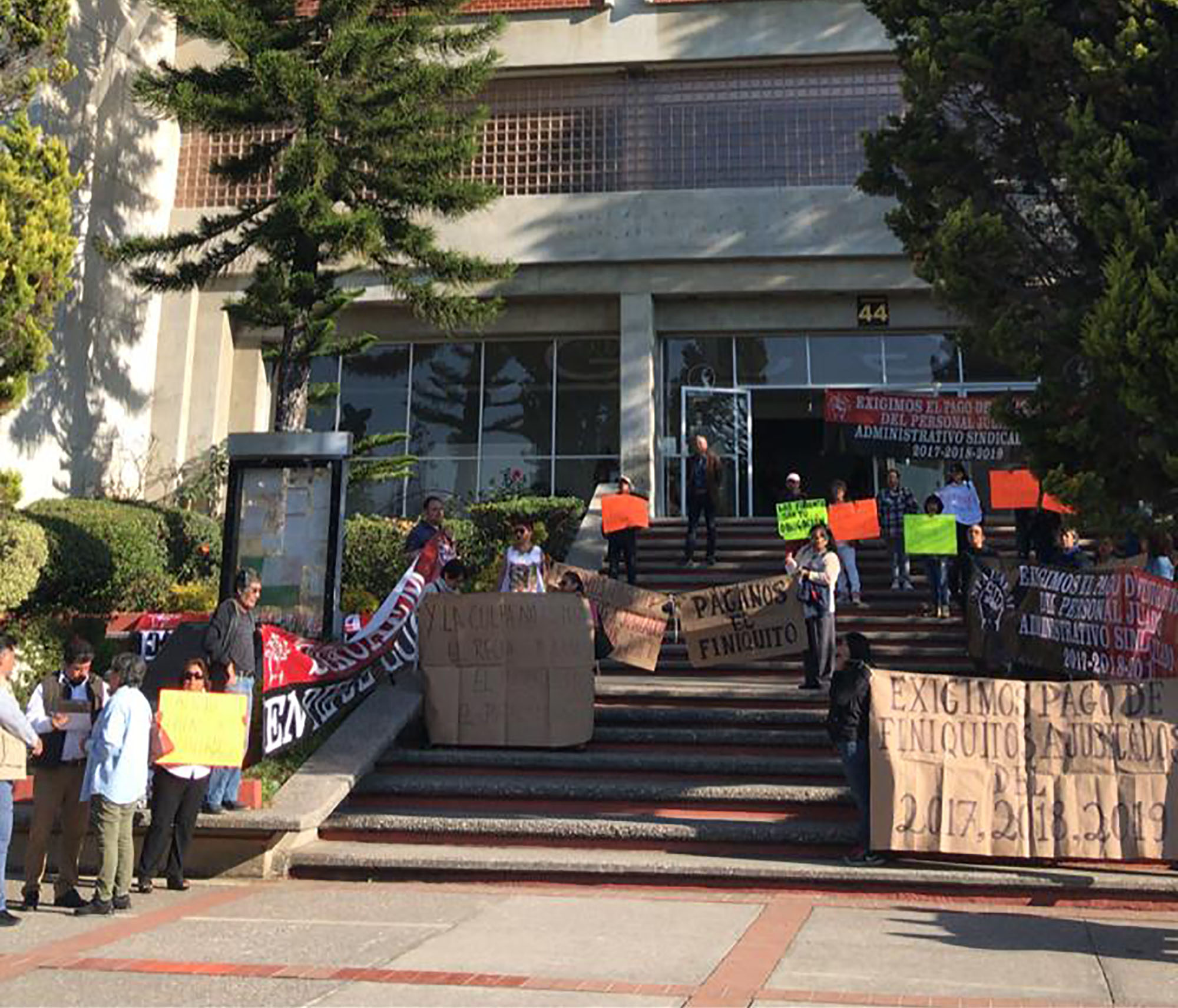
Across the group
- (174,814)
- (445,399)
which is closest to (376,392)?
(445,399)

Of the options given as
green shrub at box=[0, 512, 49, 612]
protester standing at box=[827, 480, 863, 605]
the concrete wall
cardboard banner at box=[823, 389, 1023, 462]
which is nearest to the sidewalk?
green shrub at box=[0, 512, 49, 612]

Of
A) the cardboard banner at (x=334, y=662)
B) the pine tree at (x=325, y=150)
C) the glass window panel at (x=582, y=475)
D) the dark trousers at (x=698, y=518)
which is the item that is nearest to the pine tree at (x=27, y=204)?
the pine tree at (x=325, y=150)

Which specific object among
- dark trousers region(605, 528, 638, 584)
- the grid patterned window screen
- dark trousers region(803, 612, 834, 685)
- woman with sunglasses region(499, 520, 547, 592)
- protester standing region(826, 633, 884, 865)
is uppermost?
the grid patterned window screen

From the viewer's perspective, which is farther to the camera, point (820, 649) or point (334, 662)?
point (820, 649)

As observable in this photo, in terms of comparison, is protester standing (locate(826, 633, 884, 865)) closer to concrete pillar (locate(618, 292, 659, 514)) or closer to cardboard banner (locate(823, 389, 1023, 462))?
cardboard banner (locate(823, 389, 1023, 462))

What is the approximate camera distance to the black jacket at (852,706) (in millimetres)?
7656

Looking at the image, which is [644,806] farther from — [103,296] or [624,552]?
[103,296]

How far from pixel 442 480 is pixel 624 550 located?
7222mm

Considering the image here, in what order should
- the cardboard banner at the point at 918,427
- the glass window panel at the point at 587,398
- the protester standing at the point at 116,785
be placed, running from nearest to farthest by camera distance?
1. the protester standing at the point at 116,785
2. the cardboard banner at the point at 918,427
3. the glass window panel at the point at 587,398

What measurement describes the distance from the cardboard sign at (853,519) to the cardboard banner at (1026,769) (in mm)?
5919

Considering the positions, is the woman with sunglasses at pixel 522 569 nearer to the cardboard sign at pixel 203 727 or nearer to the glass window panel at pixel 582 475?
the cardboard sign at pixel 203 727

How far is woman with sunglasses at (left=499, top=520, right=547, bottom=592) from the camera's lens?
434 inches

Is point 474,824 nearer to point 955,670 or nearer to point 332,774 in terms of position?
point 332,774

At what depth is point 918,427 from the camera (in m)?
15.9
